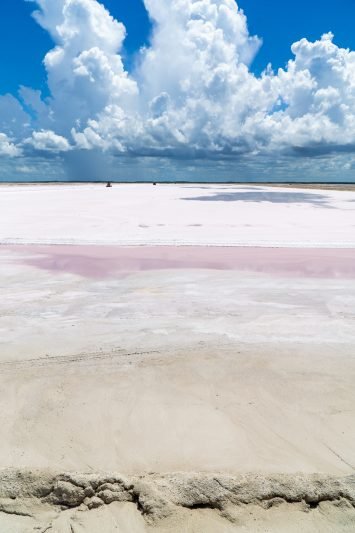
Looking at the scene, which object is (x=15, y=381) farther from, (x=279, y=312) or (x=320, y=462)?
(x=279, y=312)

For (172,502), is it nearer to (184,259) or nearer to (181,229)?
(184,259)

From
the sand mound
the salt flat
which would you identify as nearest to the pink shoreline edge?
the salt flat

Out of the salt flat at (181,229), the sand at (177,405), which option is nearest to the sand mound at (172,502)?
the sand at (177,405)

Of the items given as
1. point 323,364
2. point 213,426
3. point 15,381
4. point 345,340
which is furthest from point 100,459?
point 345,340

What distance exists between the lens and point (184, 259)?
9.15 meters

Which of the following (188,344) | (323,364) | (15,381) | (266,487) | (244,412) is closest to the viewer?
(266,487)

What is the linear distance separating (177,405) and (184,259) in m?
5.92

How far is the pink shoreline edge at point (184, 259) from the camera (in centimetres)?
811

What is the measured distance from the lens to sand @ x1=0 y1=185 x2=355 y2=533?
248cm

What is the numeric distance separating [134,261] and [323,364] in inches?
215

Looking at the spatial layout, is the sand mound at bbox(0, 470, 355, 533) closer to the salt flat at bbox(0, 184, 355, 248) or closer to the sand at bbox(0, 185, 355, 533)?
the sand at bbox(0, 185, 355, 533)

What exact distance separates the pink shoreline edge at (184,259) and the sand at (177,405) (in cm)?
90

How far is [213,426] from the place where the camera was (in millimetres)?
3100

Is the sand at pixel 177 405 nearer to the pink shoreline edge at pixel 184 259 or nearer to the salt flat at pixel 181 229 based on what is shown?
the pink shoreline edge at pixel 184 259
